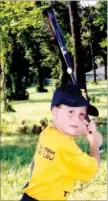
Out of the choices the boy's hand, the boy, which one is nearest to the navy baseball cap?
the boy

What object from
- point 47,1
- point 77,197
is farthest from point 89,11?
point 77,197

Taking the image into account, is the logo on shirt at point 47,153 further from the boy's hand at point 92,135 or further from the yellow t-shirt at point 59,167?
the boy's hand at point 92,135

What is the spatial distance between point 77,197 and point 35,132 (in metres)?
3.28

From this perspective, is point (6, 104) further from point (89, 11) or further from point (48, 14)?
point (48, 14)

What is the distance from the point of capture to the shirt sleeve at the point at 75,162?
185cm

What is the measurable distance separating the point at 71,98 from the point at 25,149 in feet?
16.0

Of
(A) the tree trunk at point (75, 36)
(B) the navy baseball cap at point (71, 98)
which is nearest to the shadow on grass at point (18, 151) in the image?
(A) the tree trunk at point (75, 36)

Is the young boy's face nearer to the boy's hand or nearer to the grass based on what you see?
the boy's hand

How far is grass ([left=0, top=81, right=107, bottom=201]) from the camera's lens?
4923 mm

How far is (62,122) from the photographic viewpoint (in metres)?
1.84

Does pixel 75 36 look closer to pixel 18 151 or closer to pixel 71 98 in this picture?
pixel 18 151

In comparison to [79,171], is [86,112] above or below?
above

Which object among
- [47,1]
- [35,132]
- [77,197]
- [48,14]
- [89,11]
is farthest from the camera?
[35,132]

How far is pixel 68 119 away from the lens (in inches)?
72.2
